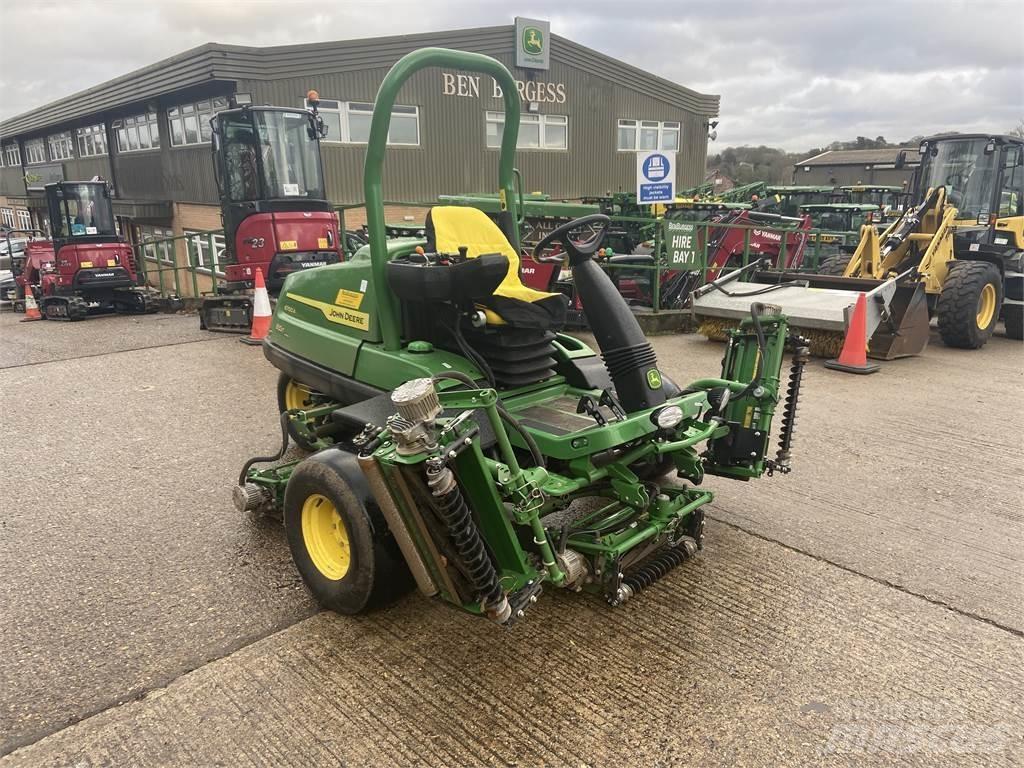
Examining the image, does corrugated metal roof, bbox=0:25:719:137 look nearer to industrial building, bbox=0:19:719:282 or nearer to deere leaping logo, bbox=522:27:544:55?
industrial building, bbox=0:19:719:282

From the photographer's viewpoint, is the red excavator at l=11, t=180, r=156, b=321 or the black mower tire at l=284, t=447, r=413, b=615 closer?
the black mower tire at l=284, t=447, r=413, b=615

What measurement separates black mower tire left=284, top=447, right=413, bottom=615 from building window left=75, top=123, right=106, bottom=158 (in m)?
26.5

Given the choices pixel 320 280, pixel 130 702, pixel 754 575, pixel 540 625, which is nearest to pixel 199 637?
pixel 130 702

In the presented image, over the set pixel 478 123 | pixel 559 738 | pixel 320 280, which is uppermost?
pixel 478 123

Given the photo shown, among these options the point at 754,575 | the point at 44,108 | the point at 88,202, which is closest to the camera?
the point at 754,575

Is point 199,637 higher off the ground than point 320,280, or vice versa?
point 320,280

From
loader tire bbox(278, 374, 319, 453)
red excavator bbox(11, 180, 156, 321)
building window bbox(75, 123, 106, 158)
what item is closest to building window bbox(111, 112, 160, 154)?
building window bbox(75, 123, 106, 158)

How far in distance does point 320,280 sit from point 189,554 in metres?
1.66

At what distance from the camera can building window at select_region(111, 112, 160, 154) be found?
21.5m

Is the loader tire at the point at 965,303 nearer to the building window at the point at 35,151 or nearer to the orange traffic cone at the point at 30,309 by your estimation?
the orange traffic cone at the point at 30,309

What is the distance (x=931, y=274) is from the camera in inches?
332

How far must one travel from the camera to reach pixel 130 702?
253 centimetres

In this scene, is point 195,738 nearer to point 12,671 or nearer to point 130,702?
point 130,702

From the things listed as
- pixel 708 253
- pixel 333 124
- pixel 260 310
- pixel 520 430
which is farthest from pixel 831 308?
pixel 333 124
